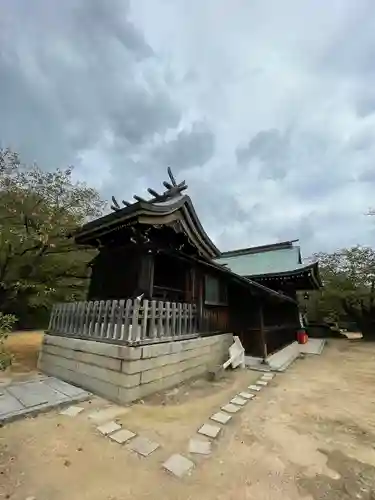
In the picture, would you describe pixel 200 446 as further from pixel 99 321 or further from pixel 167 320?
pixel 99 321

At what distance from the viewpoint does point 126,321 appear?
5.38m

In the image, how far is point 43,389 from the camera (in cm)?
530

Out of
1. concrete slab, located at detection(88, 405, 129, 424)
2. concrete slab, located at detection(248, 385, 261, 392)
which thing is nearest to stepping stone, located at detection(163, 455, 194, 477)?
concrete slab, located at detection(88, 405, 129, 424)

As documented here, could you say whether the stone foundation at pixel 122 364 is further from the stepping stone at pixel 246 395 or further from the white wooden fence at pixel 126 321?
the stepping stone at pixel 246 395

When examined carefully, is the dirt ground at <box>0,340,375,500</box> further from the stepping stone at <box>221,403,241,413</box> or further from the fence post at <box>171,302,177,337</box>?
the fence post at <box>171,302,177,337</box>

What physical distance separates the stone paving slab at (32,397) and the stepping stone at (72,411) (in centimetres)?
18

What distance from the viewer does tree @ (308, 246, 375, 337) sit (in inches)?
752

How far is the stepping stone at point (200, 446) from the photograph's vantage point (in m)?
3.38

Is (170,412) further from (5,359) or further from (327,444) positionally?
(5,359)

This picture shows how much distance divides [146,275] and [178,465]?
4087 millimetres

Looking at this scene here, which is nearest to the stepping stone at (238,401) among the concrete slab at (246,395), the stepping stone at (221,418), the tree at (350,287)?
the concrete slab at (246,395)

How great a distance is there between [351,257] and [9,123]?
22045mm

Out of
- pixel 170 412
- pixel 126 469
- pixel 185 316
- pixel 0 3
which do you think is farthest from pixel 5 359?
pixel 0 3

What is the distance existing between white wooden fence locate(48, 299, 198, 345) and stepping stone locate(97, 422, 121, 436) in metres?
1.37
